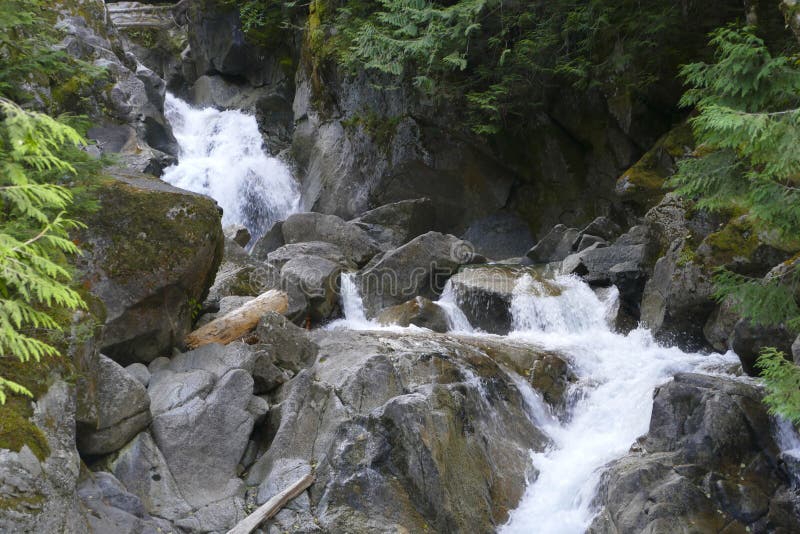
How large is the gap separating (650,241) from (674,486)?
7.44 metres

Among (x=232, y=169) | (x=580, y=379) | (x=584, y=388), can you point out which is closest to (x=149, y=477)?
(x=584, y=388)

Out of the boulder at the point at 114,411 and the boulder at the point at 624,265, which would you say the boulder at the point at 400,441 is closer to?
the boulder at the point at 114,411

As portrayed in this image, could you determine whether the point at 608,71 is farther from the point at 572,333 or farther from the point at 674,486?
the point at 674,486

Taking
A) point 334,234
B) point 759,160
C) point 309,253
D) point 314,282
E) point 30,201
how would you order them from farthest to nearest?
1. point 334,234
2. point 309,253
3. point 314,282
4. point 759,160
5. point 30,201

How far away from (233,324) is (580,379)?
5.71 metres

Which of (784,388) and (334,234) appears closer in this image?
(784,388)

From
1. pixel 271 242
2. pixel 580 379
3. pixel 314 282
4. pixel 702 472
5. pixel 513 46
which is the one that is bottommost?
pixel 580 379

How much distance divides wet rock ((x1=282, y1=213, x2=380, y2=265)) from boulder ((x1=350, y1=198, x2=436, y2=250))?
2.76 feet

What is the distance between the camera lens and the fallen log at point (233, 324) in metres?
10.8

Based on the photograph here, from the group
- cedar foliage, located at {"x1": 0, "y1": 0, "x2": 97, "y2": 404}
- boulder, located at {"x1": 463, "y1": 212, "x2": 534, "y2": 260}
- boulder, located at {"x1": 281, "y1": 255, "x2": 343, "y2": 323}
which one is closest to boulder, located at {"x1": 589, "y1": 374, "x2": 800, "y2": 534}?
cedar foliage, located at {"x1": 0, "y1": 0, "x2": 97, "y2": 404}

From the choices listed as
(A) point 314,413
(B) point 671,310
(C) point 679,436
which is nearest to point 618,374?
(B) point 671,310

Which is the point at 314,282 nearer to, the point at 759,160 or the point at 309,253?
the point at 309,253

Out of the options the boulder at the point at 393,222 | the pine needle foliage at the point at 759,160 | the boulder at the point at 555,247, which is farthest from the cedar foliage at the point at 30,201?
the boulder at the point at 555,247

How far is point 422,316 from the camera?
13.5 metres
